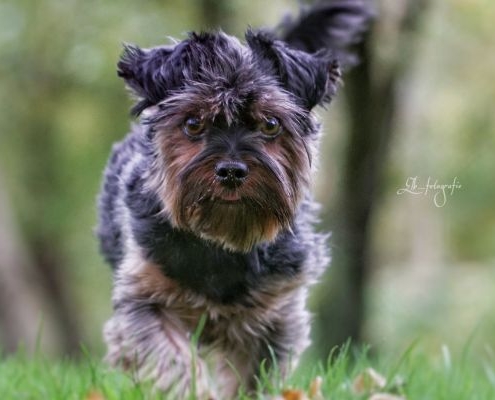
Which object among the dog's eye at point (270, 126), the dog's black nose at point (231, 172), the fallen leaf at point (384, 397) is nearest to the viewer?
the fallen leaf at point (384, 397)

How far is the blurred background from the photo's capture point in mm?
10305

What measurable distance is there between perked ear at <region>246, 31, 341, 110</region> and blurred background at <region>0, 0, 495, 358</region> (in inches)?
143

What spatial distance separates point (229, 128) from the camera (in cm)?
495

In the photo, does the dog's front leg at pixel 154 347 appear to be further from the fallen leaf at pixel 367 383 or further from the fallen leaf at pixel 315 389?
the fallen leaf at pixel 367 383

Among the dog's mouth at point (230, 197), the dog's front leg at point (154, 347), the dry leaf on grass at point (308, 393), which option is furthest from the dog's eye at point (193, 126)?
the dry leaf on grass at point (308, 393)

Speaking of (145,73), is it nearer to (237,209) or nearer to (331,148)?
(237,209)

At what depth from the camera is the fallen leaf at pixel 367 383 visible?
14.5ft

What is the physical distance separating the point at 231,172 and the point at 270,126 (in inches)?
14.7

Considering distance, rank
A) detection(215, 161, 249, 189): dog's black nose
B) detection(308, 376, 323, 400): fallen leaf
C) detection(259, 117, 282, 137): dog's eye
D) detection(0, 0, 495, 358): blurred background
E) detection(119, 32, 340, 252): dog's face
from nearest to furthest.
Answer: detection(308, 376, 323, 400): fallen leaf → detection(215, 161, 249, 189): dog's black nose → detection(119, 32, 340, 252): dog's face → detection(259, 117, 282, 137): dog's eye → detection(0, 0, 495, 358): blurred background

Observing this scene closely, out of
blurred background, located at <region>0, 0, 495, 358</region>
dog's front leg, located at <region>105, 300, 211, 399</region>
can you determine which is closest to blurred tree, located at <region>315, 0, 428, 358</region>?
blurred background, located at <region>0, 0, 495, 358</region>

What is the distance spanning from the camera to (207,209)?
5059 mm

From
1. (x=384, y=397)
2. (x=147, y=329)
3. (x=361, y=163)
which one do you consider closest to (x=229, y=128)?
(x=147, y=329)

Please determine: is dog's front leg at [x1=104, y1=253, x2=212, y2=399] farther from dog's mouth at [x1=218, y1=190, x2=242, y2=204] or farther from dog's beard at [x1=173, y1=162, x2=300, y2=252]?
dog's mouth at [x1=218, y1=190, x2=242, y2=204]

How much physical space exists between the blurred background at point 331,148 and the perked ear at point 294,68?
143 inches
